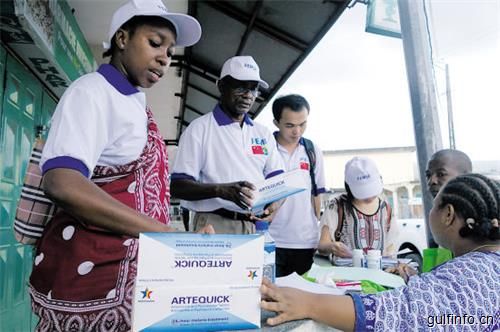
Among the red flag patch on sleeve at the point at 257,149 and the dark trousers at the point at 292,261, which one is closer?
the red flag patch on sleeve at the point at 257,149

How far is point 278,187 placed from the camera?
1.65 meters

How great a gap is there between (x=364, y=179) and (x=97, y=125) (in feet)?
6.70

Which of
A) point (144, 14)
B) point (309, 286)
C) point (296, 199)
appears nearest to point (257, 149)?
point (296, 199)

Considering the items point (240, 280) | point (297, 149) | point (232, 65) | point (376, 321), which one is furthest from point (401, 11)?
point (240, 280)

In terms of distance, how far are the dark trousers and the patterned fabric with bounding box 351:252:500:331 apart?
1655mm

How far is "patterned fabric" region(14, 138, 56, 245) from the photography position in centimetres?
109

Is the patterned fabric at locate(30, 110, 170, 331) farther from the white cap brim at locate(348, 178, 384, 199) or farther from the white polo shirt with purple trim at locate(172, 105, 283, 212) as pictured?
the white cap brim at locate(348, 178, 384, 199)

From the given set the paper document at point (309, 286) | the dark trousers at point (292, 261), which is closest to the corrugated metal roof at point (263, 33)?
the dark trousers at point (292, 261)

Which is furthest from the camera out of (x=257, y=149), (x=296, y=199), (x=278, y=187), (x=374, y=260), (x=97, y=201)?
(x=296, y=199)

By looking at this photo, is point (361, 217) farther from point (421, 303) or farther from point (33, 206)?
point (33, 206)

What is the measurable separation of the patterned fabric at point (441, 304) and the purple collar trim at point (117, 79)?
853 mm

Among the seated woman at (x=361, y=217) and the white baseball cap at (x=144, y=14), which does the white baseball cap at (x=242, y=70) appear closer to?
the white baseball cap at (x=144, y=14)

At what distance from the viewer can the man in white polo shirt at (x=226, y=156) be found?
7.06ft

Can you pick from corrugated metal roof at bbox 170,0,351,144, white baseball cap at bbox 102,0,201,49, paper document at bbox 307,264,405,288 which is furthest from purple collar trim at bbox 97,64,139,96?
corrugated metal roof at bbox 170,0,351,144
